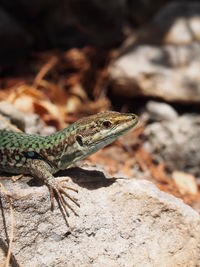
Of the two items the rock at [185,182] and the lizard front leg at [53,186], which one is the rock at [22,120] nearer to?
the lizard front leg at [53,186]

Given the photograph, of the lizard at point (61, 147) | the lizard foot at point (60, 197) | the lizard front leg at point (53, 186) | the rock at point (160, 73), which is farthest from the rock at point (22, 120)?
the rock at point (160, 73)

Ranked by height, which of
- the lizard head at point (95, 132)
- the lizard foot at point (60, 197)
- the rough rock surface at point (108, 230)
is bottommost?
the rough rock surface at point (108, 230)

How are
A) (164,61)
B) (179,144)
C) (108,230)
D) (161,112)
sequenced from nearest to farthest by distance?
(108,230) → (179,144) → (161,112) → (164,61)

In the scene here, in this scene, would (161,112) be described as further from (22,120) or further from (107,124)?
(107,124)

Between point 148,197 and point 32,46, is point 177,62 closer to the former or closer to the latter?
point 32,46

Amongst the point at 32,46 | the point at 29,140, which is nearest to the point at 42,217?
the point at 29,140

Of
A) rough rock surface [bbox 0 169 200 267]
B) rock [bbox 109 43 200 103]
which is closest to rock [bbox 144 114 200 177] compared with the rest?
rock [bbox 109 43 200 103]

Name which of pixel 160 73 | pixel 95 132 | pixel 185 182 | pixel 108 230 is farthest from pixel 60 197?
pixel 160 73
